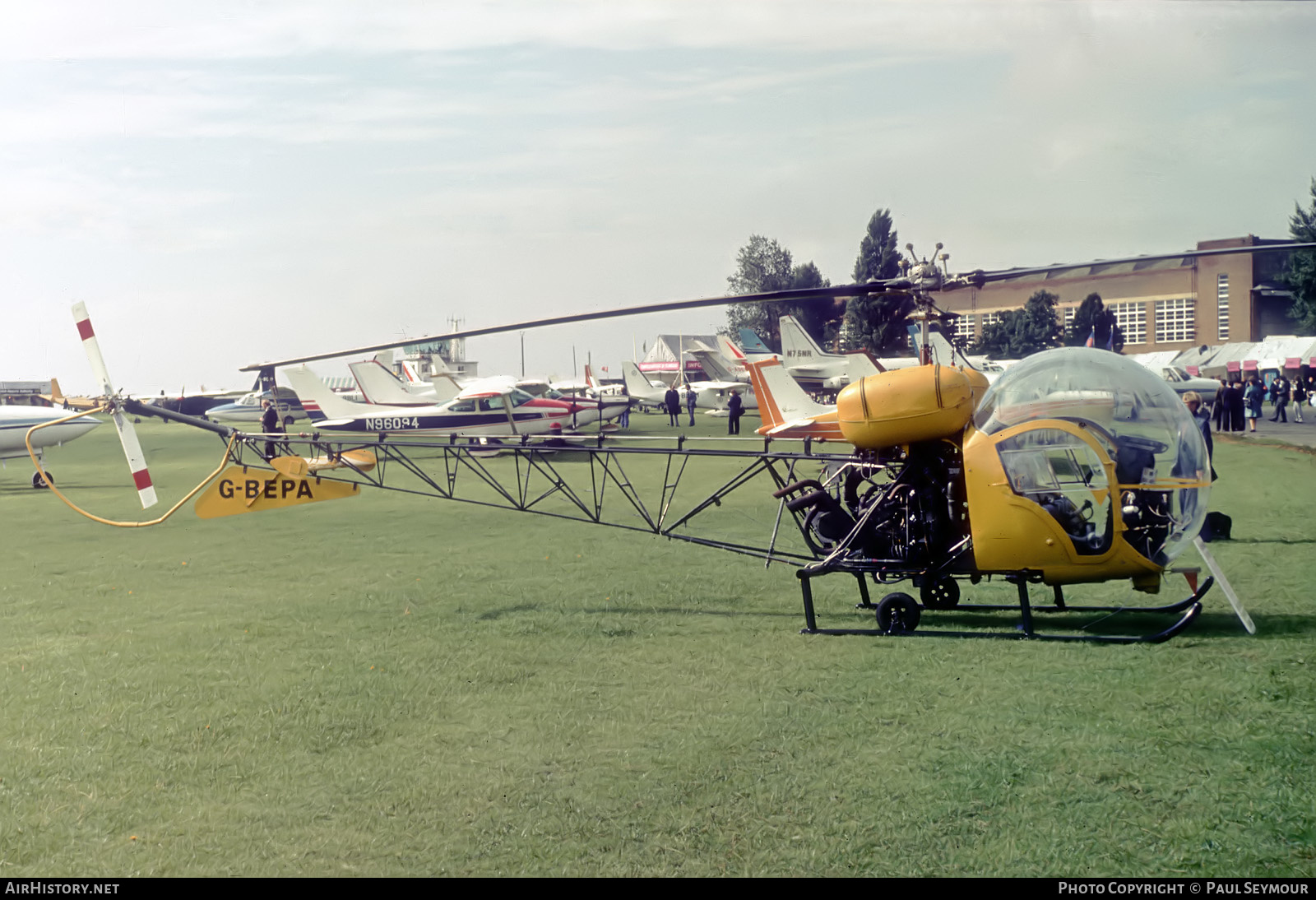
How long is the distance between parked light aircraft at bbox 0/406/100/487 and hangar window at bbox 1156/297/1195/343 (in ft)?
319

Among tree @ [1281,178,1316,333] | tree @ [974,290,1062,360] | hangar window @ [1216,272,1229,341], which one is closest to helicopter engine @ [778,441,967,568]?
tree @ [1281,178,1316,333]

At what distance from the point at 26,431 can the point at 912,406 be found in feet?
74.2

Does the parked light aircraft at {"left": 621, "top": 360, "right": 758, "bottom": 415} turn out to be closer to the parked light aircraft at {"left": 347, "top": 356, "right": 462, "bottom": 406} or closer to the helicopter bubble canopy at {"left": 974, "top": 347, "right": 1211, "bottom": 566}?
the parked light aircraft at {"left": 347, "top": 356, "right": 462, "bottom": 406}

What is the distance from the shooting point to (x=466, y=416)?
2991 centimetres

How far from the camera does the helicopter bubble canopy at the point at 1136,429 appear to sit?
23.3ft

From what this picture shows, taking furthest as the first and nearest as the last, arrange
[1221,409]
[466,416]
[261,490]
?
[1221,409] → [466,416] → [261,490]

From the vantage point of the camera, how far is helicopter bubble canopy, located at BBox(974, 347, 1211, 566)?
23.3 ft

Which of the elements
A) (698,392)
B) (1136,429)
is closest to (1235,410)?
(698,392)

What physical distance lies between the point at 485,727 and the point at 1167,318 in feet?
344

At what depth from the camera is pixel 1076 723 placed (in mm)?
5926

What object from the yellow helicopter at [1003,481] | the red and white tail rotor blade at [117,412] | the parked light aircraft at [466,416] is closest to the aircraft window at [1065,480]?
the yellow helicopter at [1003,481]

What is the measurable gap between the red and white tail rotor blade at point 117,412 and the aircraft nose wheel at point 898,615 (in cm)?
711

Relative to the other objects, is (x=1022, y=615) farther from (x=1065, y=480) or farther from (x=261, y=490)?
(x=261, y=490)

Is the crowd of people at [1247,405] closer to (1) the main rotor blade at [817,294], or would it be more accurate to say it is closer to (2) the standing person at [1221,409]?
(2) the standing person at [1221,409]
